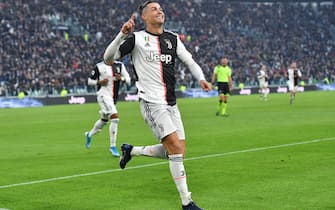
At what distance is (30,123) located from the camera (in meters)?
25.1

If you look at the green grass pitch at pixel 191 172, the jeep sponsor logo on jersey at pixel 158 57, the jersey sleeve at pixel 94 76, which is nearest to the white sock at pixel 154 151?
the green grass pitch at pixel 191 172

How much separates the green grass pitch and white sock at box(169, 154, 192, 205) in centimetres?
42

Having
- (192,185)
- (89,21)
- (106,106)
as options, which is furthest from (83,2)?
(192,185)

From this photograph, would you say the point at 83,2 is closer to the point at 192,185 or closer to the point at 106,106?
the point at 106,106

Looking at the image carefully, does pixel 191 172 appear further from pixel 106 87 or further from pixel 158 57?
pixel 106 87

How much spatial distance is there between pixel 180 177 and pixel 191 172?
10.6 feet

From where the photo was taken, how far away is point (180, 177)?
304 inches

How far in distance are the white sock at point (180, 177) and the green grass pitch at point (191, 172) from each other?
16.5 inches

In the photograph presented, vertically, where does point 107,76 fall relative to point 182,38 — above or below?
below

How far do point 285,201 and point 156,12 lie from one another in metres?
2.84

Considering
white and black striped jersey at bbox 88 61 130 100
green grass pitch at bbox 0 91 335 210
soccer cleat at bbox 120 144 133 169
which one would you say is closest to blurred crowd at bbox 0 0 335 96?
green grass pitch at bbox 0 91 335 210

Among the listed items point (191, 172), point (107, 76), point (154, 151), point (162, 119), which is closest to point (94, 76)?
point (107, 76)

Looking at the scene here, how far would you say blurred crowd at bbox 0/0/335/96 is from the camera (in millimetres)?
48594

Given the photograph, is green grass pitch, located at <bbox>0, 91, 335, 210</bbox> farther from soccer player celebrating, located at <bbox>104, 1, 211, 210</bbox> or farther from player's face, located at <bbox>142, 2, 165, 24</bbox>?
player's face, located at <bbox>142, 2, 165, 24</bbox>
